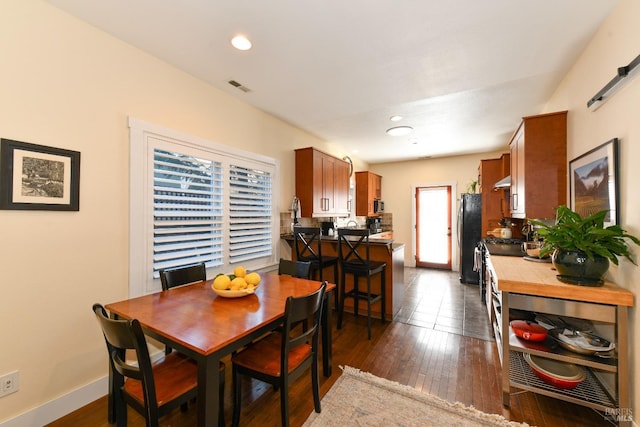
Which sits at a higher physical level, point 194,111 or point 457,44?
point 457,44

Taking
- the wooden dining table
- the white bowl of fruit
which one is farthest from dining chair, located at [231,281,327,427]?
the white bowl of fruit

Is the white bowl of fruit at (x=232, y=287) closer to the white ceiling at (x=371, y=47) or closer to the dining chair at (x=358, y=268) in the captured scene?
the dining chair at (x=358, y=268)

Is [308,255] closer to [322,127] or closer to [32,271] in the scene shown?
[322,127]

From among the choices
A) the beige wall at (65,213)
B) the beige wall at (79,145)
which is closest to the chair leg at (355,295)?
the beige wall at (79,145)

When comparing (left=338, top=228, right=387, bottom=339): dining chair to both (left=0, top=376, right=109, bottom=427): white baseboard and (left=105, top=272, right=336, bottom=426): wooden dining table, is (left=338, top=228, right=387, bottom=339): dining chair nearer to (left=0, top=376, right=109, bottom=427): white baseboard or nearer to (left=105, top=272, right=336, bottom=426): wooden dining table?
(left=105, top=272, right=336, bottom=426): wooden dining table

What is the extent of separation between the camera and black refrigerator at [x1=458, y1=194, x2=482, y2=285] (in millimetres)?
4926

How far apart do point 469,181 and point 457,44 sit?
451 cm

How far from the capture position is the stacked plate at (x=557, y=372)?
1740mm

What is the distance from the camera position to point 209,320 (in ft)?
4.90

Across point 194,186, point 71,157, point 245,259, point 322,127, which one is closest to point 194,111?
point 194,186

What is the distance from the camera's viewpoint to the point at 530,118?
2666mm

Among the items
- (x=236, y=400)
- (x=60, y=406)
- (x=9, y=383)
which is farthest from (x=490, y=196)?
(x=9, y=383)

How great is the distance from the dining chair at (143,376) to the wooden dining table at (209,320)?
0.15 m

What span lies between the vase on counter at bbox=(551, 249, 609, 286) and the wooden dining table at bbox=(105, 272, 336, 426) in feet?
5.40
